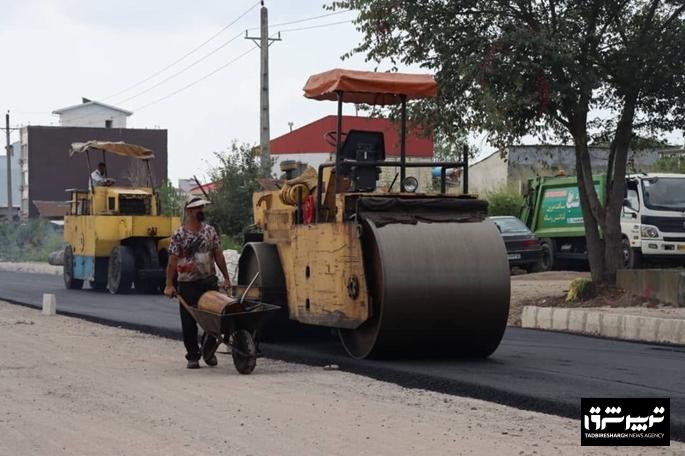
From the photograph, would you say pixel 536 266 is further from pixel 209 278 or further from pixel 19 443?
pixel 19 443

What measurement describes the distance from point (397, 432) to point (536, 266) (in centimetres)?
2288

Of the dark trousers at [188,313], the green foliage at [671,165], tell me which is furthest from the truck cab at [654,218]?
the dark trousers at [188,313]

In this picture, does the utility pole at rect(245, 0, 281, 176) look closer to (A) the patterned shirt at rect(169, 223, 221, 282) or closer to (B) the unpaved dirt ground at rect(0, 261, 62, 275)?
(B) the unpaved dirt ground at rect(0, 261, 62, 275)

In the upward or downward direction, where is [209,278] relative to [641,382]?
upward

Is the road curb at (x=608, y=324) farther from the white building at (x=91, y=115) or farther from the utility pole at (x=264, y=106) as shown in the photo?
the white building at (x=91, y=115)

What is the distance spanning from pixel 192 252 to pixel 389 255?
1905 mm

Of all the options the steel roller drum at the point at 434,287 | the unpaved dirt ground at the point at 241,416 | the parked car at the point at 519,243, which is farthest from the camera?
the parked car at the point at 519,243

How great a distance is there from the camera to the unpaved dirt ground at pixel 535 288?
19891 mm

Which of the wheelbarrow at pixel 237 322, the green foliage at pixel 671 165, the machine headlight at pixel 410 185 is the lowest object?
the wheelbarrow at pixel 237 322

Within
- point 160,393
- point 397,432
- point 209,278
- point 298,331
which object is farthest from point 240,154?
point 397,432

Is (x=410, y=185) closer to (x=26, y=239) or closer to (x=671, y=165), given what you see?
(x=671, y=165)

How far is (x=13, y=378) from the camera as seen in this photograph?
442 inches

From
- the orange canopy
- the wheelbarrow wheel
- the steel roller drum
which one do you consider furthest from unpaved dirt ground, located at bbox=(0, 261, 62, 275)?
the steel roller drum

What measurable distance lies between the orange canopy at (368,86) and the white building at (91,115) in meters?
85.2
